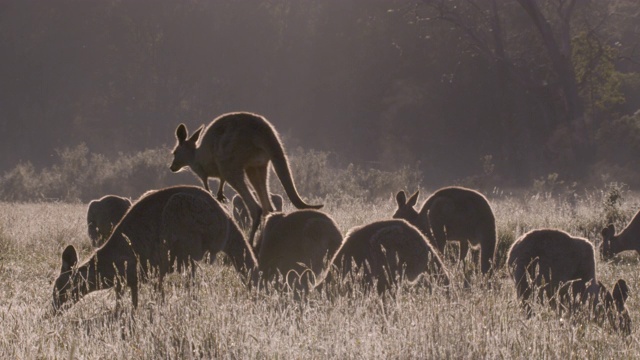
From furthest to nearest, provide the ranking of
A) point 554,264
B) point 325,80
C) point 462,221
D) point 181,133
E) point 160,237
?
1. point 325,80
2. point 462,221
3. point 181,133
4. point 554,264
5. point 160,237

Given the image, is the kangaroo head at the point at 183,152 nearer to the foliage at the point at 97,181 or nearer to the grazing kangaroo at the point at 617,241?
the grazing kangaroo at the point at 617,241

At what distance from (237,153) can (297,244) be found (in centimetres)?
156

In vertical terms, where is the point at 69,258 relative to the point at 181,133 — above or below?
below

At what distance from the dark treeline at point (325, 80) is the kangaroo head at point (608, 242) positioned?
19888 millimetres

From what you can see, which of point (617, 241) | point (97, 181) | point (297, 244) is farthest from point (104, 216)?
point (97, 181)

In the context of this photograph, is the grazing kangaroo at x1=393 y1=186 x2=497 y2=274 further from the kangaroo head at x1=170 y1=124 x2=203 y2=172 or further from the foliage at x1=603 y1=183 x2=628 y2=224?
the foliage at x1=603 y1=183 x2=628 y2=224

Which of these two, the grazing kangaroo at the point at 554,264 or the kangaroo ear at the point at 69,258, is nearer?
the kangaroo ear at the point at 69,258

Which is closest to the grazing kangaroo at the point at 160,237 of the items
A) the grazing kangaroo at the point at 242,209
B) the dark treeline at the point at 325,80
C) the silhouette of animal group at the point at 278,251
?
the silhouette of animal group at the point at 278,251

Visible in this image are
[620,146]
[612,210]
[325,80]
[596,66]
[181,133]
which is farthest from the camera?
[325,80]

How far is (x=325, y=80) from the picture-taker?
4125 cm

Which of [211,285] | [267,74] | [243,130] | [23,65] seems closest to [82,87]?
[23,65]

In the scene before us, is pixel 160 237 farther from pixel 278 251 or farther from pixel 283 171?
pixel 283 171

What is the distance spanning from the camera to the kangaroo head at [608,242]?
1136 centimetres

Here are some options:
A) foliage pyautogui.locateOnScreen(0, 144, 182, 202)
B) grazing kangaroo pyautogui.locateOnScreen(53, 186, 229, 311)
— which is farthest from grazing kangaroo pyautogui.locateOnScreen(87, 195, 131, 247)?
foliage pyautogui.locateOnScreen(0, 144, 182, 202)
